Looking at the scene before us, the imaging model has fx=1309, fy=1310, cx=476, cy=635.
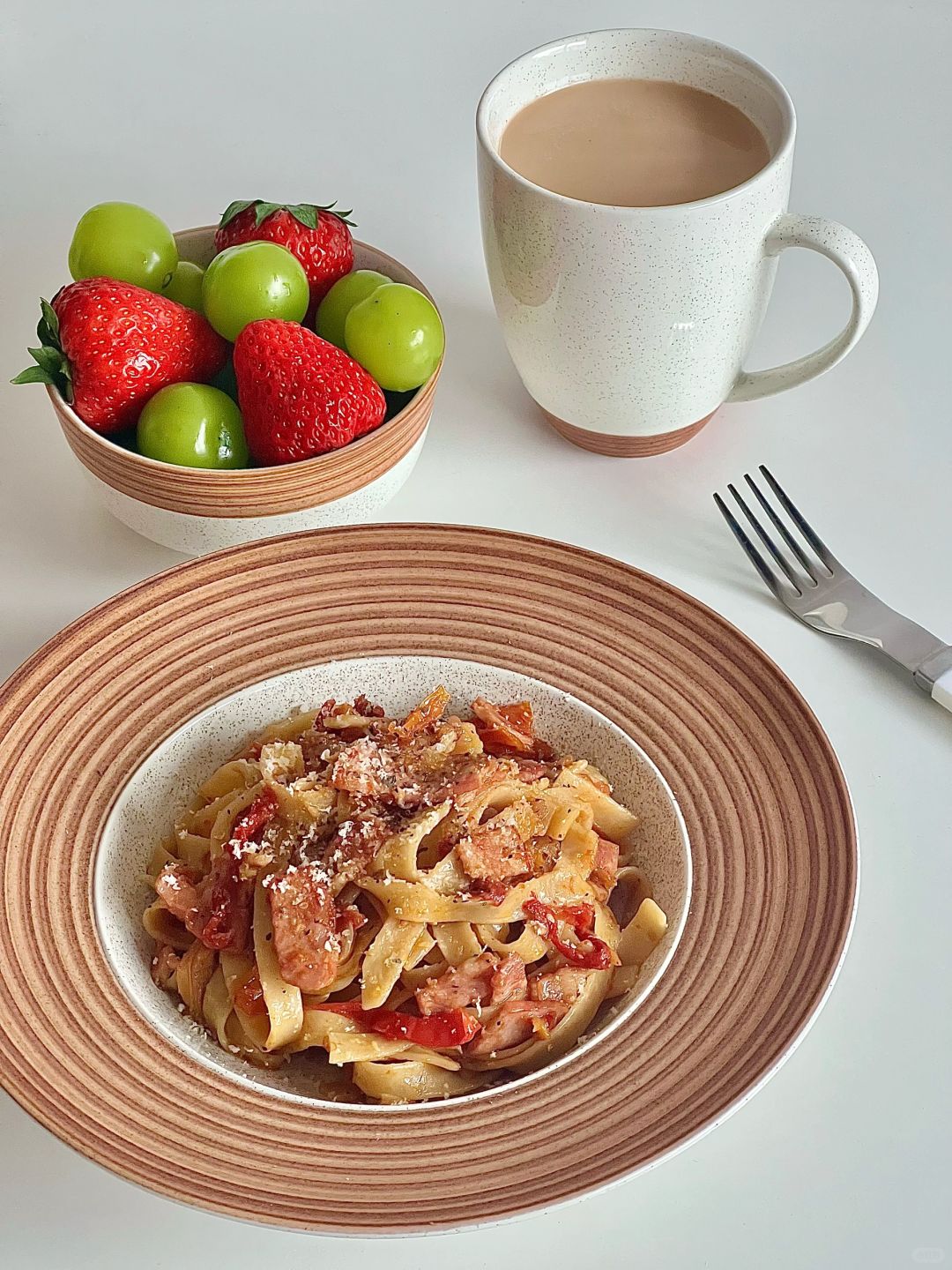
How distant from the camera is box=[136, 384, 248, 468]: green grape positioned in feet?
6.74

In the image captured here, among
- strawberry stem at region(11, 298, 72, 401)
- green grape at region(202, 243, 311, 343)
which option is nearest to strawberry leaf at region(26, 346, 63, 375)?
strawberry stem at region(11, 298, 72, 401)

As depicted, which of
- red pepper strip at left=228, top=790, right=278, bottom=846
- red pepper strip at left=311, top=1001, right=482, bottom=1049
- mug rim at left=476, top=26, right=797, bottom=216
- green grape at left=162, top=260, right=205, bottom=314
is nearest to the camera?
red pepper strip at left=311, top=1001, right=482, bottom=1049

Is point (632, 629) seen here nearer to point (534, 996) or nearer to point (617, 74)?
point (534, 996)

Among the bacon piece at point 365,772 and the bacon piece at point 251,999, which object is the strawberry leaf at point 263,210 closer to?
the bacon piece at point 365,772

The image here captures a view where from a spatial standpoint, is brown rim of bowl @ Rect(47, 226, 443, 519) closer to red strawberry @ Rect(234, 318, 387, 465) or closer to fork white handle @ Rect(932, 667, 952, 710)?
red strawberry @ Rect(234, 318, 387, 465)

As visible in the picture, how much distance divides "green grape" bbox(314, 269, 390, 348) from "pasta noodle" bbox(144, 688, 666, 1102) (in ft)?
2.72

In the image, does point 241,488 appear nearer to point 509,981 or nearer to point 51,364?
point 51,364

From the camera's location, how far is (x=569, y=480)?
2.46 meters

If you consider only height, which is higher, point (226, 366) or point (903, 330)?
point (903, 330)

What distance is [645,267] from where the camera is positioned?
2.04 meters

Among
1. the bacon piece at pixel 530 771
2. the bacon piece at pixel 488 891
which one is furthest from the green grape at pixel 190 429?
the bacon piece at pixel 488 891

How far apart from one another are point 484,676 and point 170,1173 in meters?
0.84

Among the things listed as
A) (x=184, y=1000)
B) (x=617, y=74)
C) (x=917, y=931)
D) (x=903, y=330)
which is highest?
(x=617, y=74)

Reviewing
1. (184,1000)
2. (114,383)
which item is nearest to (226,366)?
(114,383)
